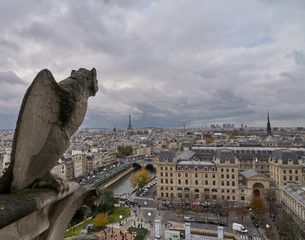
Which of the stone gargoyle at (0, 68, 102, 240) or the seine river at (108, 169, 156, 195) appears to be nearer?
the stone gargoyle at (0, 68, 102, 240)

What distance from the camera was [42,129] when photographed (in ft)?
9.23

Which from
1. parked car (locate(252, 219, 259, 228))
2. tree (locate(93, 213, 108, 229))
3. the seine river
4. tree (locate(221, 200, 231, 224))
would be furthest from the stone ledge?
the seine river

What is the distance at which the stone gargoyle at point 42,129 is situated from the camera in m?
2.73

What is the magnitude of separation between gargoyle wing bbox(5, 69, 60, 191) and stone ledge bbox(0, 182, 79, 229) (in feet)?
0.66

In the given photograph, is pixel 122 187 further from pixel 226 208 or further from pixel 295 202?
pixel 295 202

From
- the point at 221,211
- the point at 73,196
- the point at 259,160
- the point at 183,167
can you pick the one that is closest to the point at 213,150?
the point at 259,160

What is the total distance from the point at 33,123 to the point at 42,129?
0.44ft

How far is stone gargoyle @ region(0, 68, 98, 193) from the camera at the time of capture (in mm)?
2732

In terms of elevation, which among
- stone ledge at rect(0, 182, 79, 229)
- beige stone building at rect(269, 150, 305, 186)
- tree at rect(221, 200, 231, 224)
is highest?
stone ledge at rect(0, 182, 79, 229)

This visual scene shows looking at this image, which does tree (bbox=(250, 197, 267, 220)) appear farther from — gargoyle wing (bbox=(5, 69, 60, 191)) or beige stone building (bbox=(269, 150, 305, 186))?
gargoyle wing (bbox=(5, 69, 60, 191))

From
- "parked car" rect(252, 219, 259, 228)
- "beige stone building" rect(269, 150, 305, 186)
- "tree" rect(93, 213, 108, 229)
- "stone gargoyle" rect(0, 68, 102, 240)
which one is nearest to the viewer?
"stone gargoyle" rect(0, 68, 102, 240)

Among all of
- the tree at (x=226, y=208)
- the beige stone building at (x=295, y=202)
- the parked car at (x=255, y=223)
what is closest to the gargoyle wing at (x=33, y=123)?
the tree at (x=226, y=208)

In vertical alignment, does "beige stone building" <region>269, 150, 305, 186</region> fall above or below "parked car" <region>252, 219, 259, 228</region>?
above

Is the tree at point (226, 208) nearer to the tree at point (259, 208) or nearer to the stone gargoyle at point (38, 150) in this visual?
the tree at point (259, 208)
